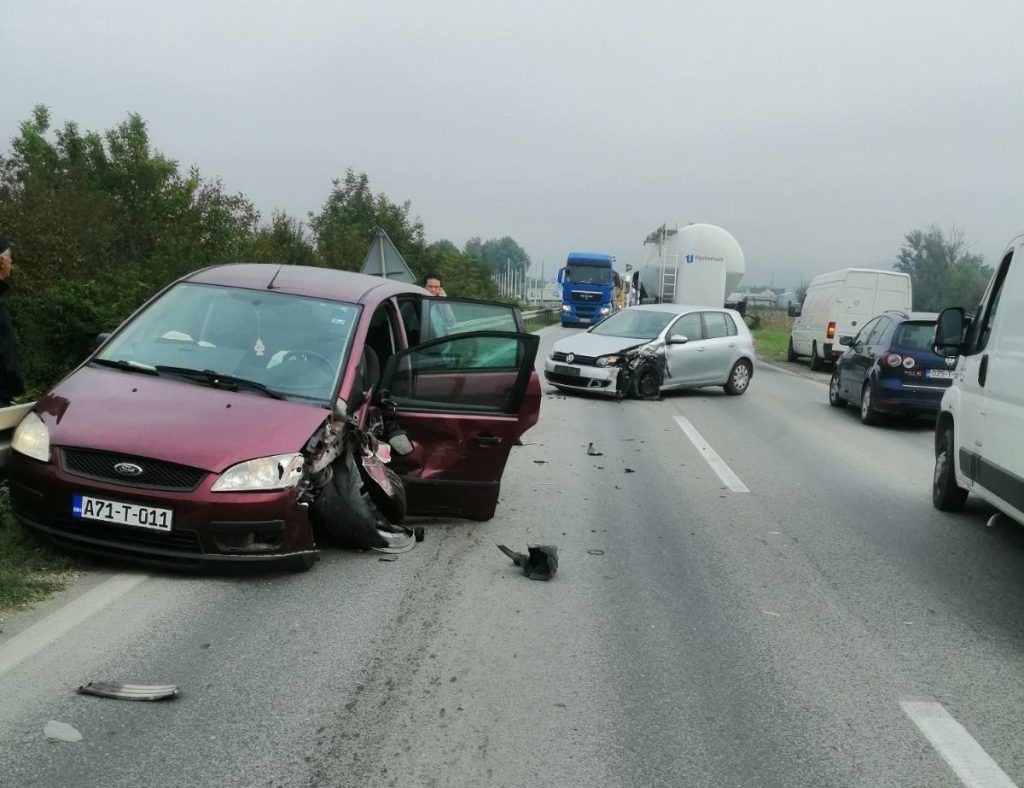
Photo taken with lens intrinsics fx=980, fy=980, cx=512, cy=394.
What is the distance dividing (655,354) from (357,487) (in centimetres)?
1130

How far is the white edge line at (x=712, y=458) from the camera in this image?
9.27 metres

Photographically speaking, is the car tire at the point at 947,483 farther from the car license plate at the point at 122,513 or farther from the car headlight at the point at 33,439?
the car headlight at the point at 33,439

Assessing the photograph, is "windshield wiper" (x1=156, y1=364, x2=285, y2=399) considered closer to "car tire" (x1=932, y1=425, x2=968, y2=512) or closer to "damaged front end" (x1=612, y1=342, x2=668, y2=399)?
"car tire" (x1=932, y1=425, x2=968, y2=512)

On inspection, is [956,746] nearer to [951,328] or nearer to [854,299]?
[951,328]

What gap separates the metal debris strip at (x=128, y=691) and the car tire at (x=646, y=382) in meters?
13.0

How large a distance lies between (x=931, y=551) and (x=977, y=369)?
135cm

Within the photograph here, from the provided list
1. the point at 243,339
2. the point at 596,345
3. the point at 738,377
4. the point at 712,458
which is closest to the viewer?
the point at 243,339

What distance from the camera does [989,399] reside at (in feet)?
21.7

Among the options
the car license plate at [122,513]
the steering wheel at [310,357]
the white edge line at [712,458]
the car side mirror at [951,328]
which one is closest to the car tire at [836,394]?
the white edge line at [712,458]

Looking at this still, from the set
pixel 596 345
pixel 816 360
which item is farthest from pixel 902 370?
pixel 816 360

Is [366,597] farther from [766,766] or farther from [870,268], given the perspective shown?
[870,268]

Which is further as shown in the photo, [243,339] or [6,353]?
[6,353]

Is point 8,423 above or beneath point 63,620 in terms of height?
above

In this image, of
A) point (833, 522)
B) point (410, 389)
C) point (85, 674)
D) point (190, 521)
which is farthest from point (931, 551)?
point (85, 674)
